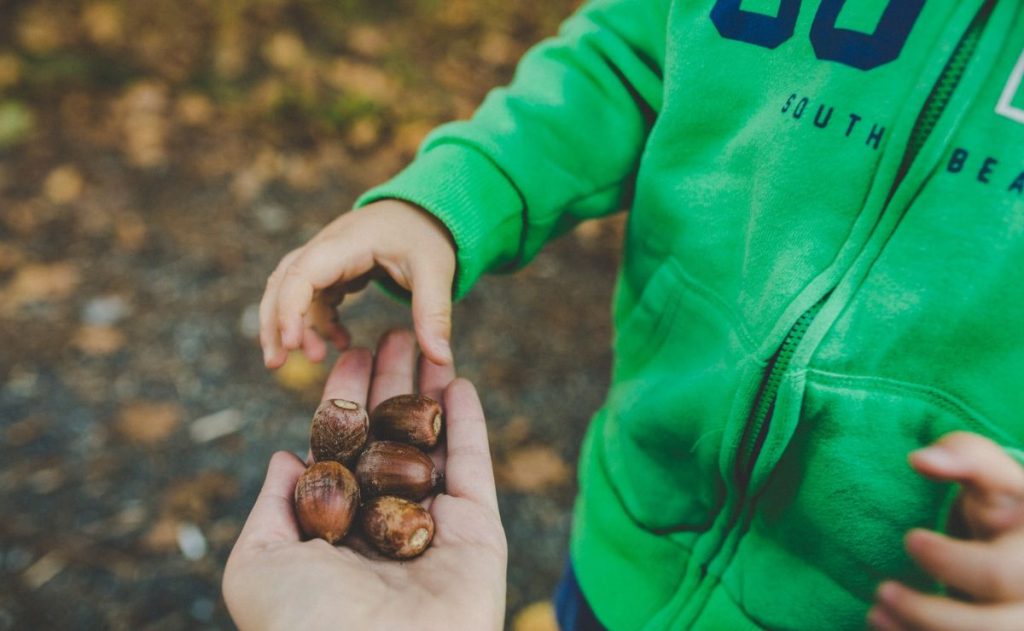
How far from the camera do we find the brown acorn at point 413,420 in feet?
4.67

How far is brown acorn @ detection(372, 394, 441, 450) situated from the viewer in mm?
1423

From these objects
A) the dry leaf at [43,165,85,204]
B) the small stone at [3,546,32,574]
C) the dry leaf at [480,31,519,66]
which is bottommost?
the small stone at [3,546,32,574]

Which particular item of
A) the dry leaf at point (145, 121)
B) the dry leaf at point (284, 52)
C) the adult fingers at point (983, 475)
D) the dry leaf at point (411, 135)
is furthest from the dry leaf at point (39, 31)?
the adult fingers at point (983, 475)

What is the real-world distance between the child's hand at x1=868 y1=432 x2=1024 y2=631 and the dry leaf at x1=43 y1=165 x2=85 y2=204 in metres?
3.92

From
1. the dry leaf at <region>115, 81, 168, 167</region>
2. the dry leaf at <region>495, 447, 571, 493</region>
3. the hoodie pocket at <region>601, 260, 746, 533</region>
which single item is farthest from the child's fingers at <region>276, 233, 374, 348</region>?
the dry leaf at <region>115, 81, 168, 167</region>

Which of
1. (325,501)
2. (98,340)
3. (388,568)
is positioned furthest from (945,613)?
(98,340)

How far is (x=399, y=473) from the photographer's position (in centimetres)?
140

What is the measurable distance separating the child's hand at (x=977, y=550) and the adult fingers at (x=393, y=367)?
40.5 inches

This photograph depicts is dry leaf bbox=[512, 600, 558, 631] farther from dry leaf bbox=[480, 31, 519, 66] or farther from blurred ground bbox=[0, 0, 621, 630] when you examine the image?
dry leaf bbox=[480, 31, 519, 66]

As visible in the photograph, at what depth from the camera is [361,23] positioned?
4754 millimetres

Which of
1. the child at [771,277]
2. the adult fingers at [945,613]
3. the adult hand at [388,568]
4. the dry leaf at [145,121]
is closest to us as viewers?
the adult fingers at [945,613]

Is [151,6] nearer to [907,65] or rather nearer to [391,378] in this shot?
[391,378]

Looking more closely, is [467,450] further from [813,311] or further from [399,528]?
[813,311]

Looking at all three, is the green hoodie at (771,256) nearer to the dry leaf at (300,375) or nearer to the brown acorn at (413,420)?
the brown acorn at (413,420)
